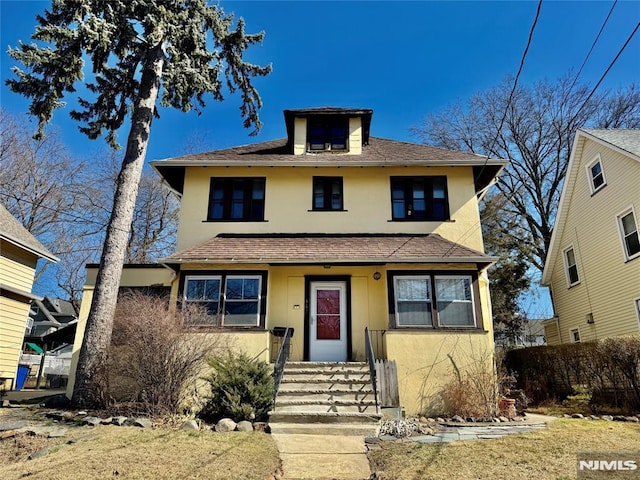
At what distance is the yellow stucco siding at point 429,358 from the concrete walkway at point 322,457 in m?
2.91

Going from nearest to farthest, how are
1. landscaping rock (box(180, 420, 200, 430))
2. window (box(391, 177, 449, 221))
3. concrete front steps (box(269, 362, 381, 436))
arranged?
landscaping rock (box(180, 420, 200, 430)), concrete front steps (box(269, 362, 381, 436)), window (box(391, 177, 449, 221))

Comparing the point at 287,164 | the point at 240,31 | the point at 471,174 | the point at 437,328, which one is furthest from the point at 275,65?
the point at 437,328

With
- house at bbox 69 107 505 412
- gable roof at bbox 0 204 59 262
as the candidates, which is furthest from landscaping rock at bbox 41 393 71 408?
gable roof at bbox 0 204 59 262

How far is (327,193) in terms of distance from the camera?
13172 millimetres

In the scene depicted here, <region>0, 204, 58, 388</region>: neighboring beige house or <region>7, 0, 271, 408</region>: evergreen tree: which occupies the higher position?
<region>7, 0, 271, 408</region>: evergreen tree

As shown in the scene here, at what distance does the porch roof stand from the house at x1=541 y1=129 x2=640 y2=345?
6375 millimetres

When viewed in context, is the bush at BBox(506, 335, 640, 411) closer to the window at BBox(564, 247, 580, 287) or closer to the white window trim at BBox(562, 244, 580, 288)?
the white window trim at BBox(562, 244, 580, 288)

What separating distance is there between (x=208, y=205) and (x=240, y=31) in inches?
271

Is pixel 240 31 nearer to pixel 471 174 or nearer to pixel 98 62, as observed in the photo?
pixel 98 62

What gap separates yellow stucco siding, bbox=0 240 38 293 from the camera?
1272 cm

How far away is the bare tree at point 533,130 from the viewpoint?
861 inches

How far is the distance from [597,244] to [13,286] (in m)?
20.5

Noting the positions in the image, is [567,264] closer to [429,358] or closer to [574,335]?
[574,335]

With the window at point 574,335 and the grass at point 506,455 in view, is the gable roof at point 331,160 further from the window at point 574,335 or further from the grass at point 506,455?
the grass at point 506,455
